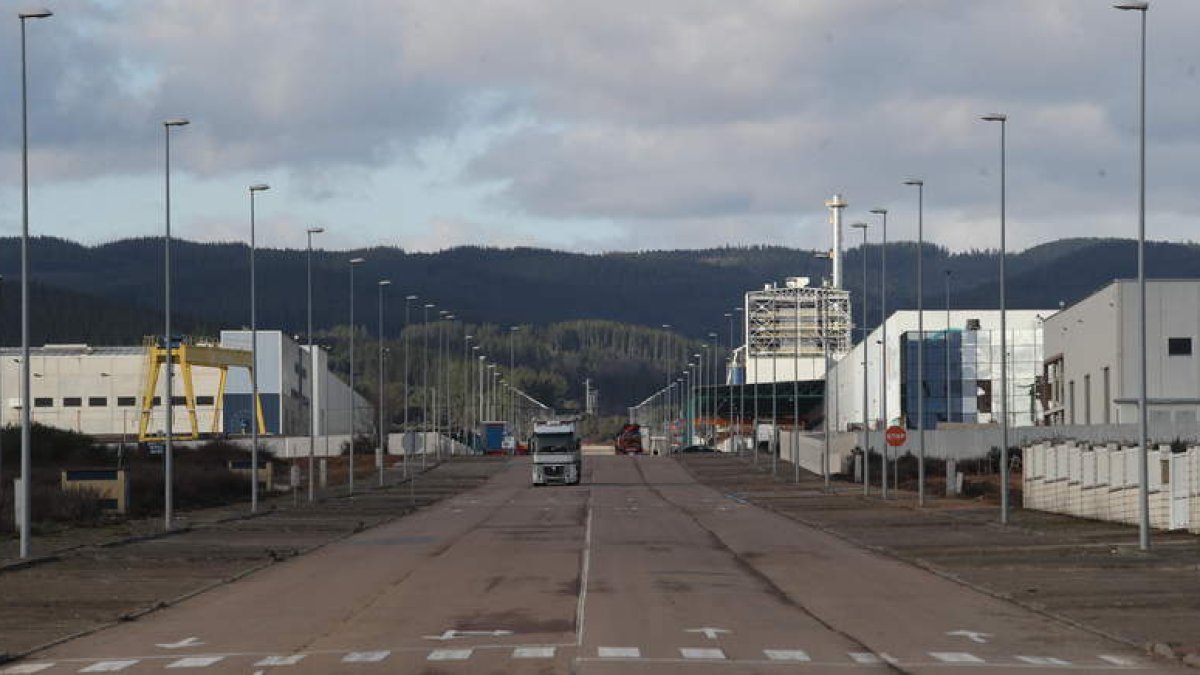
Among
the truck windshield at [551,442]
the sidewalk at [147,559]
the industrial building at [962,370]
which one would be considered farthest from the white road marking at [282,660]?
the industrial building at [962,370]

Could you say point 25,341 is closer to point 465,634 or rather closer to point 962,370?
point 465,634

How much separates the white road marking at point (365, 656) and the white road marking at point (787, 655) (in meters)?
4.17

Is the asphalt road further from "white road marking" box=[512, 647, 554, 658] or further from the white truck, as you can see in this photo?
the white truck

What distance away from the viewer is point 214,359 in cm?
12081

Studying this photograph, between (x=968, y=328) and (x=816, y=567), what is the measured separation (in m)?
97.6

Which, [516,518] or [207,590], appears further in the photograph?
[516,518]

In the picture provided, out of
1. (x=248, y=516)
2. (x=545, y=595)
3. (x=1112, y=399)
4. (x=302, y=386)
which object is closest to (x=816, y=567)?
(x=545, y=595)

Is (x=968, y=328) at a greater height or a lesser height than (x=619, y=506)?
greater

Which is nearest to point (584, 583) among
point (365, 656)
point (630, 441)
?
point (365, 656)

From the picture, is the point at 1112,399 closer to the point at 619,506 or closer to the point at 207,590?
the point at 619,506

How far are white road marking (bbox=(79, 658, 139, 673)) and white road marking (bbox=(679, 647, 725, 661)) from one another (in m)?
5.94

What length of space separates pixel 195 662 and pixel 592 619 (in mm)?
6342

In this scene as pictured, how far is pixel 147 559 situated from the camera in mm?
40031

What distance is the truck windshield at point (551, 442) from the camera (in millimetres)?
90438
